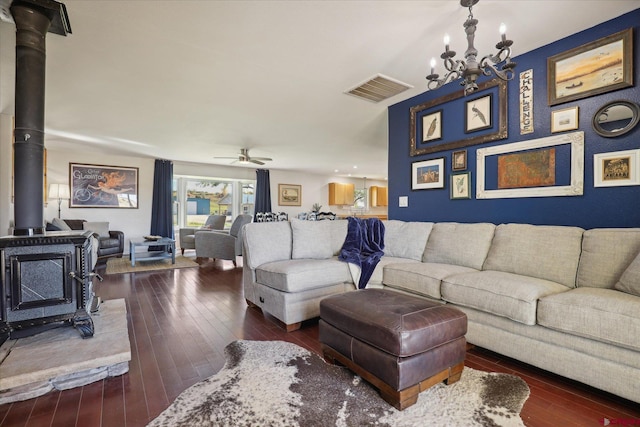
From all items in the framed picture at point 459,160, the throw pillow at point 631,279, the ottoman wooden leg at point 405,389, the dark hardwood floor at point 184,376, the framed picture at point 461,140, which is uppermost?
the framed picture at point 461,140

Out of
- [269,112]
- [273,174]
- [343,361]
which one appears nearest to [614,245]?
[343,361]

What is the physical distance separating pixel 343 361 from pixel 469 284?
1.07 metres

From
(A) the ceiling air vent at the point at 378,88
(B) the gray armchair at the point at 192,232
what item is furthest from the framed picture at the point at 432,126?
(B) the gray armchair at the point at 192,232

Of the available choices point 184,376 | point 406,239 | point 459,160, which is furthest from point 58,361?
point 459,160

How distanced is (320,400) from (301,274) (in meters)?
1.14

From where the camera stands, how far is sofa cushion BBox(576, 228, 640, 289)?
74.9 inches

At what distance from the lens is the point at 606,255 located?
6.49 feet

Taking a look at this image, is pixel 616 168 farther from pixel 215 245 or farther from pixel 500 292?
pixel 215 245

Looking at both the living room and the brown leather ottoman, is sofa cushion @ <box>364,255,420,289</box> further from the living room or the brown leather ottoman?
the brown leather ottoman

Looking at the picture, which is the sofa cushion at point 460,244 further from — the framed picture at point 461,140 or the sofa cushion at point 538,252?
the framed picture at point 461,140

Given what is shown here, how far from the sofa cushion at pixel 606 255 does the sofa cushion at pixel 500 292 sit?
7.3 inches

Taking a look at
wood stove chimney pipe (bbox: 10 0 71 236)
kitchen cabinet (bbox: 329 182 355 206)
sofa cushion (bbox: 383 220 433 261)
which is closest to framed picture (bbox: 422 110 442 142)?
sofa cushion (bbox: 383 220 433 261)

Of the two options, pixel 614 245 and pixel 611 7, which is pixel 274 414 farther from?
pixel 611 7

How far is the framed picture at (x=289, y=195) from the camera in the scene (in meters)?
9.59
